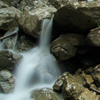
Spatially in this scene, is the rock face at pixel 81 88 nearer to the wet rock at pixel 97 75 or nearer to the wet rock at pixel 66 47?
the wet rock at pixel 97 75

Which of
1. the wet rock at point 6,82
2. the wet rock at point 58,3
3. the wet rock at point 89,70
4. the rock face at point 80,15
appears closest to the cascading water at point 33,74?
the wet rock at point 6,82

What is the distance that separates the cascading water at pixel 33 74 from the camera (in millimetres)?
4468

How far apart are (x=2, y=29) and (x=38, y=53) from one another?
3466mm

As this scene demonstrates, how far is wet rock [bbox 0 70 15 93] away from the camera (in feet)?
14.1

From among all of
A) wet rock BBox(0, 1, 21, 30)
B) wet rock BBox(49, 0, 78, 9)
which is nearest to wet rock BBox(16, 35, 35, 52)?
wet rock BBox(0, 1, 21, 30)

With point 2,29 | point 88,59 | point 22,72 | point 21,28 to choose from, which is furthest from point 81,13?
point 2,29

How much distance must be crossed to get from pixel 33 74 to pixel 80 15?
9.03ft

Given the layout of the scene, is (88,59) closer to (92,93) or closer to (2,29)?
(92,93)

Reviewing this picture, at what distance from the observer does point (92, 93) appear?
3613mm

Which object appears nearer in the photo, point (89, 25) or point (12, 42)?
point (89, 25)

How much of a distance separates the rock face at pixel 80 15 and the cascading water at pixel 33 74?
1678 mm

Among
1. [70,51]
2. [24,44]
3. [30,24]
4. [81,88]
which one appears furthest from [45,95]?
[30,24]

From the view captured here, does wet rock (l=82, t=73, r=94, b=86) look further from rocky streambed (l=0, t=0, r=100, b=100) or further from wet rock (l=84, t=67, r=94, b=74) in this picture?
wet rock (l=84, t=67, r=94, b=74)

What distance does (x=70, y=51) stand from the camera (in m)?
4.89
